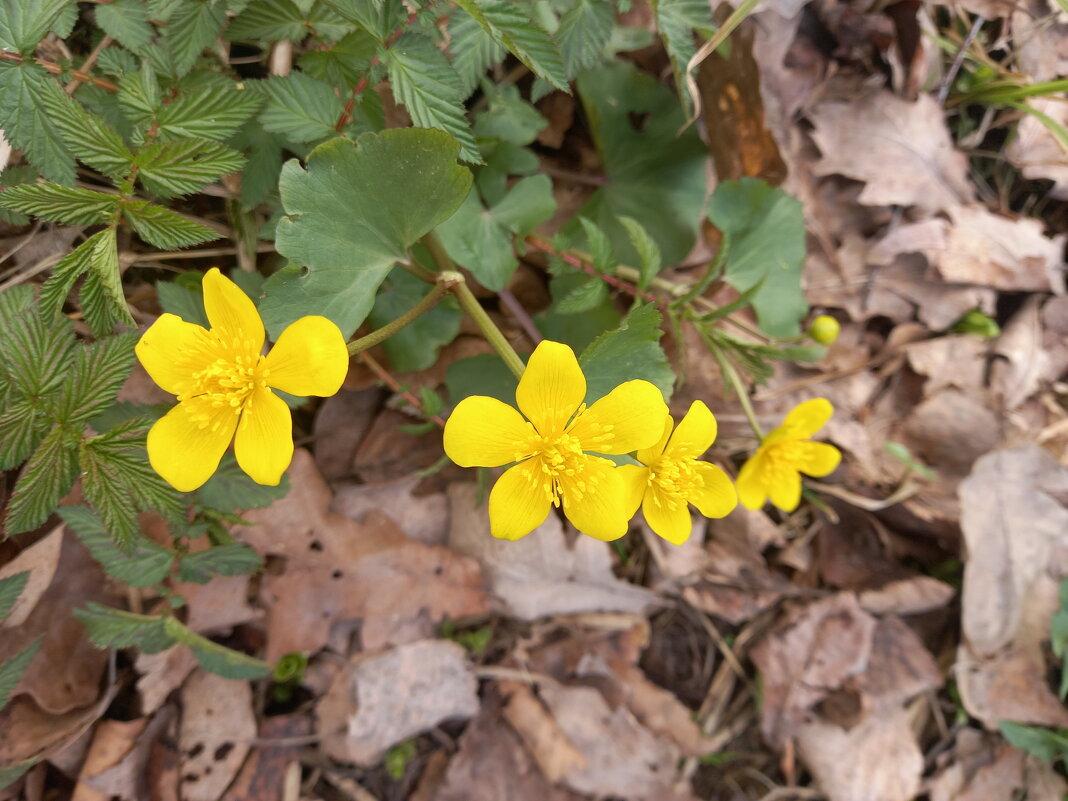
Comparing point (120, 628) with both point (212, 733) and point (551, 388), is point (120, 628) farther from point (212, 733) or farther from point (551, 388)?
point (551, 388)

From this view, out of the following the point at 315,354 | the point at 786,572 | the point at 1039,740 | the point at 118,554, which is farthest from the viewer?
the point at 786,572

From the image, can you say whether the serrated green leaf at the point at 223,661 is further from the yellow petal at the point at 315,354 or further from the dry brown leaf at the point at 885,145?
the dry brown leaf at the point at 885,145

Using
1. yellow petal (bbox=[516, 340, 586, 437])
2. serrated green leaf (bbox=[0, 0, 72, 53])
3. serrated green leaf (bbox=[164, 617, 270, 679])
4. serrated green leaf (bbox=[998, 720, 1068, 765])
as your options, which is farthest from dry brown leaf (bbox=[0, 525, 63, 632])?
serrated green leaf (bbox=[998, 720, 1068, 765])

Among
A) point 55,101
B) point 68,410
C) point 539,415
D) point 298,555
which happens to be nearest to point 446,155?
point 539,415

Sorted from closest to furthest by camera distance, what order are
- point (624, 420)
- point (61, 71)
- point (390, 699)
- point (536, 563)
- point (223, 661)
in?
point (624, 420)
point (61, 71)
point (223, 661)
point (390, 699)
point (536, 563)

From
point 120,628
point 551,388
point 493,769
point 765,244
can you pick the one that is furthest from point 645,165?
point 493,769

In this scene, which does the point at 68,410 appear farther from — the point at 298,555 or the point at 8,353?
the point at 298,555

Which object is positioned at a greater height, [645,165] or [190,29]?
[190,29]
